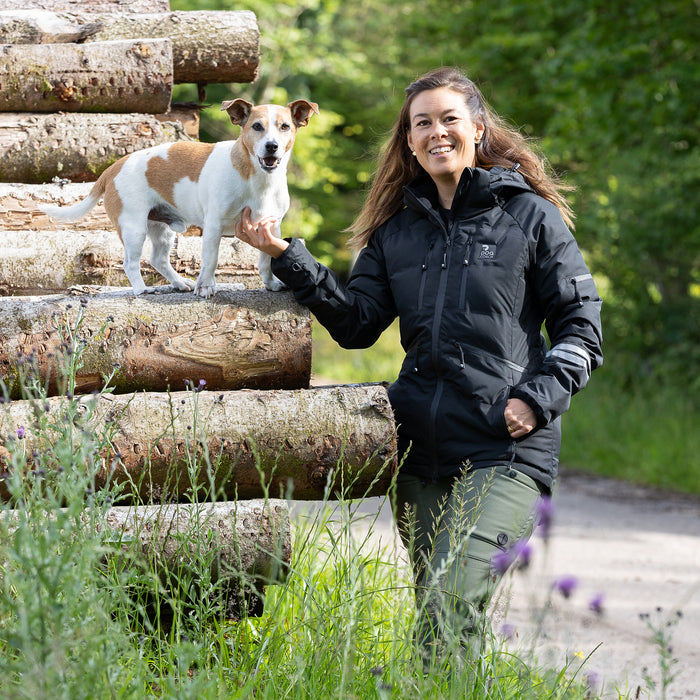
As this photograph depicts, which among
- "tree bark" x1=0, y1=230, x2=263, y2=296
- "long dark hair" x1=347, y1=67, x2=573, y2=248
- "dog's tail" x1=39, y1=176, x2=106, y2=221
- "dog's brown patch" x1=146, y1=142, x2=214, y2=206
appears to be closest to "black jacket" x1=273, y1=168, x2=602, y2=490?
"long dark hair" x1=347, y1=67, x2=573, y2=248

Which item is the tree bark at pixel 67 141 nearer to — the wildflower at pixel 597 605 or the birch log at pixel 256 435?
the birch log at pixel 256 435

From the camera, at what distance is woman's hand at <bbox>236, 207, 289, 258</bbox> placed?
11.6 ft

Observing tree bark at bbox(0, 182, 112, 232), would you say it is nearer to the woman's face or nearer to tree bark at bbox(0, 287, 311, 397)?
tree bark at bbox(0, 287, 311, 397)

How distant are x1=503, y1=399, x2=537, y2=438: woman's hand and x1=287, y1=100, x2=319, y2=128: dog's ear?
140 cm

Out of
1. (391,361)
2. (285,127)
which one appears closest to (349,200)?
(391,361)

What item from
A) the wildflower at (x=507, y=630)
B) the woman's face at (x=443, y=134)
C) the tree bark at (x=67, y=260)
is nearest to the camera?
the wildflower at (x=507, y=630)

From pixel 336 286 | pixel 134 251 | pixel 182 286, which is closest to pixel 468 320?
pixel 336 286

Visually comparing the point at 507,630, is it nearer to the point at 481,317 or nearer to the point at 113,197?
the point at 481,317

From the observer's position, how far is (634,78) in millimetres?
11359

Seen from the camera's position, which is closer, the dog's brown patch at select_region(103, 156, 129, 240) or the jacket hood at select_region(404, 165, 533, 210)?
the jacket hood at select_region(404, 165, 533, 210)

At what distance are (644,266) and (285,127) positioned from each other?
9348 mm

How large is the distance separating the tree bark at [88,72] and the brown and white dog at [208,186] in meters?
1.32

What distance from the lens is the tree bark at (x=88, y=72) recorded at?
17.0 feet

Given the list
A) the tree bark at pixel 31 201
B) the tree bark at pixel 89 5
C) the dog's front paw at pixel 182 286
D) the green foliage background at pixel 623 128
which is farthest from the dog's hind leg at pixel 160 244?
the green foliage background at pixel 623 128
